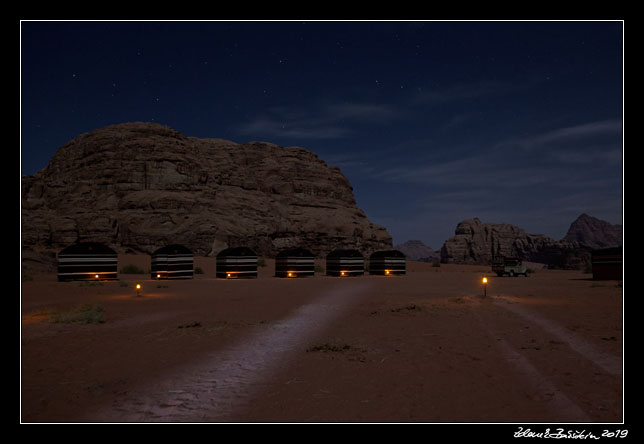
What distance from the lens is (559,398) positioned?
554 centimetres

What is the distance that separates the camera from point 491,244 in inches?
5842

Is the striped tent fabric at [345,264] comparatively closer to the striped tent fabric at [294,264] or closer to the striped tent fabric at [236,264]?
the striped tent fabric at [294,264]

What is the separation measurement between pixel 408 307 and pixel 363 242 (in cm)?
8060

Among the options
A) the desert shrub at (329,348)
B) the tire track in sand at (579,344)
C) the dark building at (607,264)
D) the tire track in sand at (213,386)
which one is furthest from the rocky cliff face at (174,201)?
the desert shrub at (329,348)

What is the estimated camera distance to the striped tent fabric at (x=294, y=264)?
3978cm

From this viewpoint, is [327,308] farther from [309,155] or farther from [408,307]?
[309,155]

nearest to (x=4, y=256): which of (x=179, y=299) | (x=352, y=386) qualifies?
(x=352, y=386)

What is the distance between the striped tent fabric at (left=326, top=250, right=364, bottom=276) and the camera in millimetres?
42844

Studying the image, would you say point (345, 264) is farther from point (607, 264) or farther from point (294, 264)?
point (607, 264)

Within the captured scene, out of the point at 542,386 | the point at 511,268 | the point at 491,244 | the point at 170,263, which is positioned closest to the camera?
the point at 542,386

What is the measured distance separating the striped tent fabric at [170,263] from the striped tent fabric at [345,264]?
14.2 meters

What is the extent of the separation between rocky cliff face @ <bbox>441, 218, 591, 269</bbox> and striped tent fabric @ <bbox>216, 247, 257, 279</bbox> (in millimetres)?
114144

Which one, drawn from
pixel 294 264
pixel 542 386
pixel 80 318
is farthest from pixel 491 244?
pixel 542 386

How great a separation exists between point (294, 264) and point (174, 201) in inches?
1794
